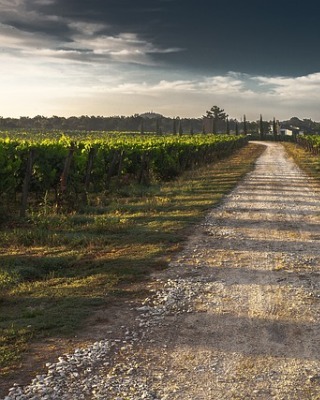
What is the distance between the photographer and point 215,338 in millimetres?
5652

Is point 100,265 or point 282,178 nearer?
point 100,265

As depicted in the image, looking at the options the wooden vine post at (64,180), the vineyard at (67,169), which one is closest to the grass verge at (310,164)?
the vineyard at (67,169)

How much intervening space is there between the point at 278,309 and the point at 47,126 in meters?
110

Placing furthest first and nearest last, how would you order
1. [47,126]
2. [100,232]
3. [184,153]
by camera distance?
1. [47,126]
2. [184,153]
3. [100,232]

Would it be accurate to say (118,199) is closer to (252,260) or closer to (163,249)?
(163,249)

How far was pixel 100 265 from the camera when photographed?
8875mm

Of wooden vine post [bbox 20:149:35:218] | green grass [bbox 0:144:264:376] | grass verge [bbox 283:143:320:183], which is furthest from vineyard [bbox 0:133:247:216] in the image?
grass verge [bbox 283:143:320:183]

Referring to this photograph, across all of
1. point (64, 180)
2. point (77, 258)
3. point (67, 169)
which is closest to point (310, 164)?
point (67, 169)

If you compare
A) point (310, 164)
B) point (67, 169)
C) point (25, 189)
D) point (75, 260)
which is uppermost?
point (67, 169)

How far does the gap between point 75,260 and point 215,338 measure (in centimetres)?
431

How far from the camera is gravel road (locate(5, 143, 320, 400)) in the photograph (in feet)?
14.8

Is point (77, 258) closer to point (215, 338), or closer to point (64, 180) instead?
point (215, 338)

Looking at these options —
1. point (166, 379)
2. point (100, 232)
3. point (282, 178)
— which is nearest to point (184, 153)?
point (282, 178)

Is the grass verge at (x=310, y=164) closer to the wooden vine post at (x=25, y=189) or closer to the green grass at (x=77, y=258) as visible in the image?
the green grass at (x=77, y=258)
